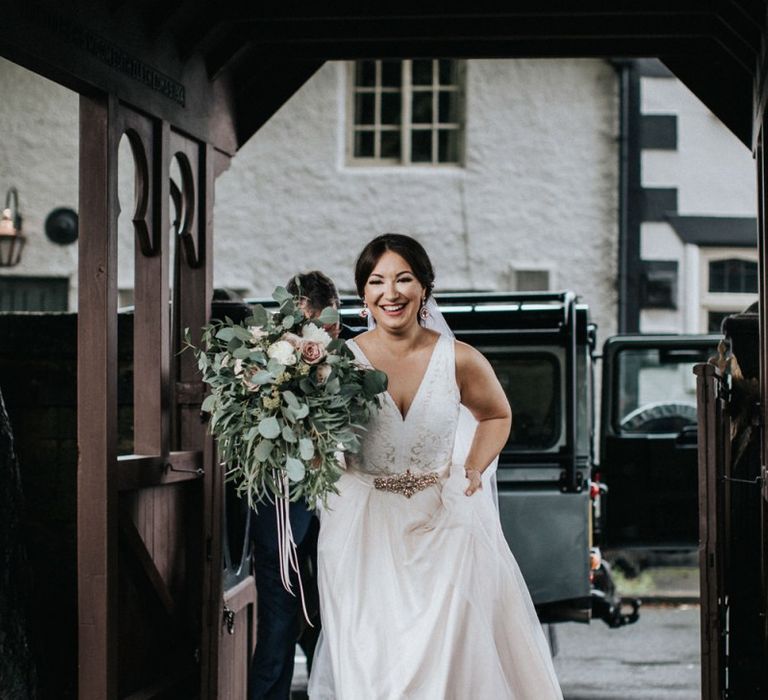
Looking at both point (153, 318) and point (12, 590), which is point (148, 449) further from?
point (12, 590)

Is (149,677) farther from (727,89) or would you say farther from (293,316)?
(727,89)

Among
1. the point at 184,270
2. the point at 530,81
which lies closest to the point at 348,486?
the point at 184,270

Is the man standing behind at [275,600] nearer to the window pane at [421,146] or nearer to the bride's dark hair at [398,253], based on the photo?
the bride's dark hair at [398,253]

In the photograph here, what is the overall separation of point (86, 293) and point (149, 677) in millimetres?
1902

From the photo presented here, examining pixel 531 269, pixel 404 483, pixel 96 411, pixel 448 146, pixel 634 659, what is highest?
pixel 448 146

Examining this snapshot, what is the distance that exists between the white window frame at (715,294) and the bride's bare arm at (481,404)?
12008 millimetres

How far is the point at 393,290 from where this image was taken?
18.0ft

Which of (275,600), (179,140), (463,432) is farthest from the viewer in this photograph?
(179,140)

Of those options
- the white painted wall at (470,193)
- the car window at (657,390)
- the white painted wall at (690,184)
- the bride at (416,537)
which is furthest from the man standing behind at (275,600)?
the white painted wall at (690,184)

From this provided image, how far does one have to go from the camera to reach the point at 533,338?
30.2 feet

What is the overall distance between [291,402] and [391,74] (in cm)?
1306

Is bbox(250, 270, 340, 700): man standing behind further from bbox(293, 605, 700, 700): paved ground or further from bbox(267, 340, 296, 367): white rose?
bbox(293, 605, 700, 700): paved ground

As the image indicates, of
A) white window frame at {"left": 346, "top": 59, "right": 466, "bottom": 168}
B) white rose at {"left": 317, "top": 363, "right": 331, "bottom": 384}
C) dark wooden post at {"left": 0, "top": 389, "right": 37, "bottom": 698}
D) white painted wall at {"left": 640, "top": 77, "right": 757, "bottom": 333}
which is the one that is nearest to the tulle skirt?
white rose at {"left": 317, "top": 363, "right": 331, "bottom": 384}

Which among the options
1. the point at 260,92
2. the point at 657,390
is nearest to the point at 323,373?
the point at 260,92
